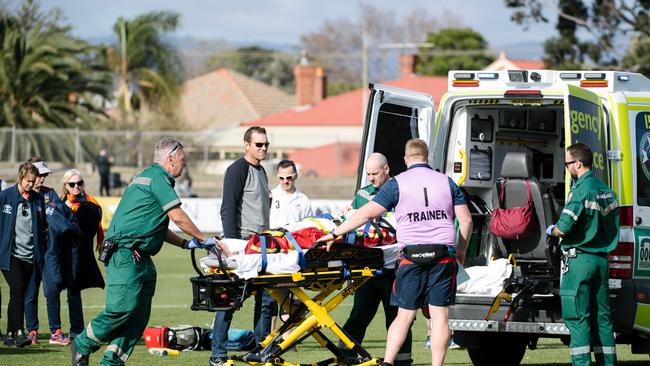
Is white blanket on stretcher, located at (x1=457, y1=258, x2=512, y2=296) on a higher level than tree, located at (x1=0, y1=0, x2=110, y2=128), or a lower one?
lower

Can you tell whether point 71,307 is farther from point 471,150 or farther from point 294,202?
point 471,150

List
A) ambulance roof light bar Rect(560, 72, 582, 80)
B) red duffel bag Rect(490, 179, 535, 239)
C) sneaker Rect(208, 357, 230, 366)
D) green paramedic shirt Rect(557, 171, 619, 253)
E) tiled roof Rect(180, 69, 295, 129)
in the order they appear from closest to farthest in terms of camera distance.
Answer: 1. green paramedic shirt Rect(557, 171, 619, 253)
2. sneaker Rect(208, 357, 230, 366)
3. ambulance roof light bar Rect(560, 72, 582, 80)
4. red duffel bag Rect(490, 179, 535, 239)
5. tiled roof Rect(180, 69, 295, 129)

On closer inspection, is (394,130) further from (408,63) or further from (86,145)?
(408,63)

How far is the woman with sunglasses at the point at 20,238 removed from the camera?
1238 cm

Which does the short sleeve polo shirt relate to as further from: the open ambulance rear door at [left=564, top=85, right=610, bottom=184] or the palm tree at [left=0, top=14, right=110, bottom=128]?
the palm tree at [left=0, top=14, right=110, bottom=128]

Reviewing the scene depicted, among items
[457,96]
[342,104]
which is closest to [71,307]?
[457,96]

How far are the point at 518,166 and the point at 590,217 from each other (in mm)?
1265

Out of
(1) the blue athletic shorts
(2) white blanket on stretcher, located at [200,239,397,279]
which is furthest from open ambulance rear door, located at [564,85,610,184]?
(2) white blanket on stretcher, located at [200,239,397,279]

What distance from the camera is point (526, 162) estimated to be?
35.1ft

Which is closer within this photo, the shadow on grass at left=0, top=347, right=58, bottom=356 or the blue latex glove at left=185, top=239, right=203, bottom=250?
the blue latex glove at left=185, top=239, right=203, bottom=250

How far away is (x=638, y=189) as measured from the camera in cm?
988

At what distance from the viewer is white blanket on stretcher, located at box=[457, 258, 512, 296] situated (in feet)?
33.1

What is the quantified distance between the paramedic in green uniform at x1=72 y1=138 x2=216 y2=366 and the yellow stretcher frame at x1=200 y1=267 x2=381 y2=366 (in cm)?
57

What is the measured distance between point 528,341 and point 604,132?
2.27m
